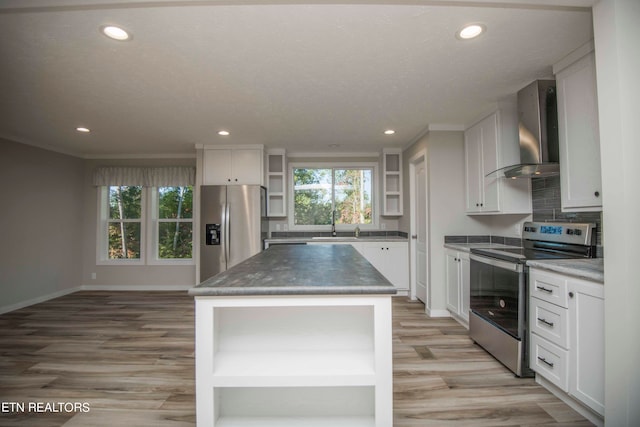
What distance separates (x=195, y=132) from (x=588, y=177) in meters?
3.93

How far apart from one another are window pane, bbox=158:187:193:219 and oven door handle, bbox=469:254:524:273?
443cm

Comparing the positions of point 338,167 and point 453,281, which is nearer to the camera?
point 453,281

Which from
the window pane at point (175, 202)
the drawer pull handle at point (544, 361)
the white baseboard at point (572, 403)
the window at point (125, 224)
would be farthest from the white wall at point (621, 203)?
the window at point (125, 224)

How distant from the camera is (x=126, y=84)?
97.8 inches

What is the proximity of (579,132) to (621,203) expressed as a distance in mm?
906

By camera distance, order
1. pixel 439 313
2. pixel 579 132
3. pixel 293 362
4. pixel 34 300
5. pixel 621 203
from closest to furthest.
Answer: pixel 293 362, pixel 621 203, pixel 579 132, pixel 439 313, pixel 34 300

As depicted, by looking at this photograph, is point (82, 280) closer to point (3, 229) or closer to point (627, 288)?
point (3, 229)

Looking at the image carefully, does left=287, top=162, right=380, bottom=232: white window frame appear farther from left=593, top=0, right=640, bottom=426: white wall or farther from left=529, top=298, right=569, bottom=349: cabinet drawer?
left=593, top=0, right=640, bottom=426: white wall

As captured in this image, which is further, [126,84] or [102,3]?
[126,84]

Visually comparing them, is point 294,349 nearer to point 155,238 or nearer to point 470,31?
point 470,31

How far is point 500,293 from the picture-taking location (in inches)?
94.6

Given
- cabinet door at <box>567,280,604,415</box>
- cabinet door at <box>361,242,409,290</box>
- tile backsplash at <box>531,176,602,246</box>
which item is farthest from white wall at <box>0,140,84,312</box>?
tile backsplash at <box>531,176,602,246</box>

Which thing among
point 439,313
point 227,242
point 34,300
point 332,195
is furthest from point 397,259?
point 34,300

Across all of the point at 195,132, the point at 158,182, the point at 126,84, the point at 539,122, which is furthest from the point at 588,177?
the point at 158,182
